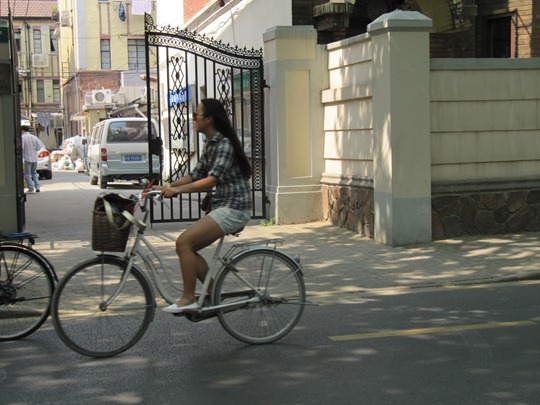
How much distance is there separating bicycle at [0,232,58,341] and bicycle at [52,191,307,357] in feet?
1.53

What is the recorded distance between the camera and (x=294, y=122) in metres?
13.2

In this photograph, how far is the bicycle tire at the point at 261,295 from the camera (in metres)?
6.29

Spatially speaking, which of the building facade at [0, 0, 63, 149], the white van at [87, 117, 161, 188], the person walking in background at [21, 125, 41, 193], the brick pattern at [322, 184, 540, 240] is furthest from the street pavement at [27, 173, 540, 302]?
the building facade at [0, 0, 63, 149]

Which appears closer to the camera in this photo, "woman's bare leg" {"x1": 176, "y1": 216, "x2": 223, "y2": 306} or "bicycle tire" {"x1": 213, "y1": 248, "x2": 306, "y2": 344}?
"woman's bare leg" {"x1": 176, "y1": 216, "x2": 223, "y2": 306}

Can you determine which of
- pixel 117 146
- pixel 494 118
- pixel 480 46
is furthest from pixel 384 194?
pixel 117 146

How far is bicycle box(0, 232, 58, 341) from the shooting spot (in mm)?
6598

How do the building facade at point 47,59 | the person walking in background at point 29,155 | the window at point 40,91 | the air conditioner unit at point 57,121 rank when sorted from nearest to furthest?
the person walking in background at point 29,155 → the air conditioner unit at point 57,121 → the building facade at point 47,59 → the window at point 40,91

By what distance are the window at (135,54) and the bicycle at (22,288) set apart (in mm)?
51045

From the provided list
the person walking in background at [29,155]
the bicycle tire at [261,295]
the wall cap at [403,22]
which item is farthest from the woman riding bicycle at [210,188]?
the person walking in background at [29,155]

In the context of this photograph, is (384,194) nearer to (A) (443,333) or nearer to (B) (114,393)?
(A) (443,333)

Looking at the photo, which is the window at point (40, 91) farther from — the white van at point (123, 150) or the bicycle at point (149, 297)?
the bicycle at point (149, 297)

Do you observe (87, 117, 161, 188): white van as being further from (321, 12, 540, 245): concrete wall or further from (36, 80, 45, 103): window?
(36, 80, 45, 103): window

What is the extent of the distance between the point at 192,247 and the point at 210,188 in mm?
464

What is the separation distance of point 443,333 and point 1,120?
7310 millimetres
